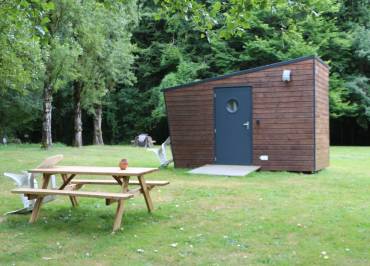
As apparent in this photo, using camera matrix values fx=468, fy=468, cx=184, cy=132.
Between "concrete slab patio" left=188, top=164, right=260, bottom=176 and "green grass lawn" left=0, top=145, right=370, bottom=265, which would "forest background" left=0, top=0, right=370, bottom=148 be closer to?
"concrete slab patio" left=188, top=164, right=260, bottom=176

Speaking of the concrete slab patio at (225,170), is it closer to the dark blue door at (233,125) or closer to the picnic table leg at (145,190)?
the dark blue door at (233,125)

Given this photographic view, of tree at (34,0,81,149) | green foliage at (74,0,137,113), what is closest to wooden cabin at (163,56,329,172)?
tree at (34,0,81,149)

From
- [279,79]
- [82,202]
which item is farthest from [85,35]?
[82,202]

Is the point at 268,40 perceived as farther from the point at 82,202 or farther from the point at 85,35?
the point at 82,202

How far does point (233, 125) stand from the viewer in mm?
11398

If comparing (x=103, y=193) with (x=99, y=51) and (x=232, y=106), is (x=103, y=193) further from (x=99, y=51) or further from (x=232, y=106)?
(x=99, y=51)

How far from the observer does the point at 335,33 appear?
24625 mm

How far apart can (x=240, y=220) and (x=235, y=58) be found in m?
20.9

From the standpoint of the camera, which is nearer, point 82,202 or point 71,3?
point 82,202

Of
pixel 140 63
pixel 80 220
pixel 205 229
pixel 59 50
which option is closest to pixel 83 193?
pixel 80 220

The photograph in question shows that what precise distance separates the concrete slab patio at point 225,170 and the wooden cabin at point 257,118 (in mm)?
245

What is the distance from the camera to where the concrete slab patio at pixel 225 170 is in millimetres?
10227

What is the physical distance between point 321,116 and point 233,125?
2120 mm

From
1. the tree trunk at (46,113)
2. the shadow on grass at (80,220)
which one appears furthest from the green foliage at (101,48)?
the shadow on grass at (80,220)
